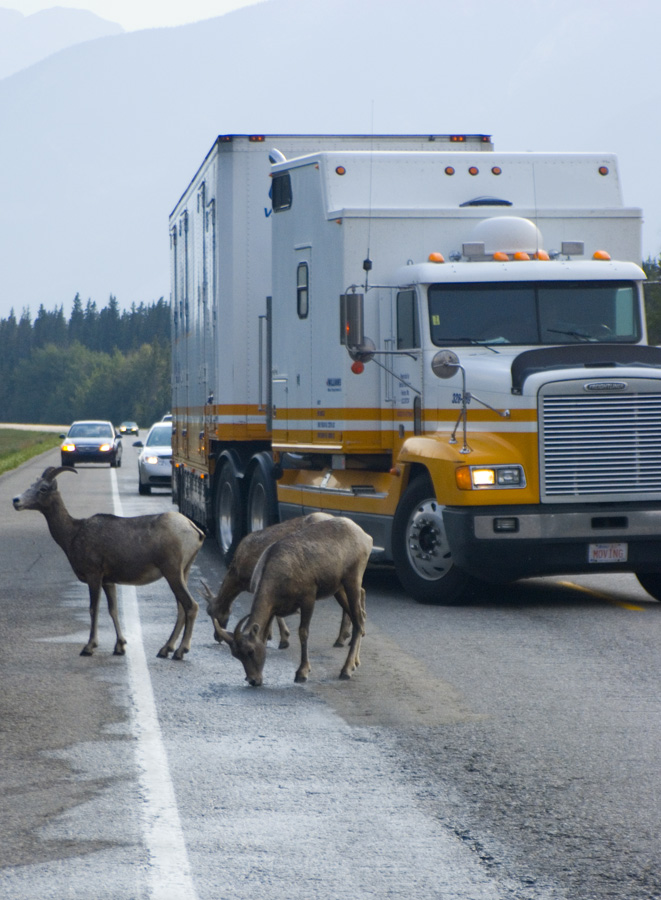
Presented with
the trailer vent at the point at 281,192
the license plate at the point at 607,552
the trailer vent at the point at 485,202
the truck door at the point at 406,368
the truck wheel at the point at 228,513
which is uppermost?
the trailer vent at the point at 281,192

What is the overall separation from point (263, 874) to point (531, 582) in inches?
364

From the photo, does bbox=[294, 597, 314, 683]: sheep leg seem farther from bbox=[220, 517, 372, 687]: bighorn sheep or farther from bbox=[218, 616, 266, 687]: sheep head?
bbox=[218, 616, 266, 687]: sheep head

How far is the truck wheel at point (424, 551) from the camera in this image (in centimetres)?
1174

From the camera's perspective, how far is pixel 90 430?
157 feet

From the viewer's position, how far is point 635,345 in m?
12.0

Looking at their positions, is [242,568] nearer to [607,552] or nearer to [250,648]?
[250,648]

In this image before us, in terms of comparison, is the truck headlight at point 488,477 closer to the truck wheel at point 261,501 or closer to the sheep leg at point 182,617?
the sheep leg at point 182,617

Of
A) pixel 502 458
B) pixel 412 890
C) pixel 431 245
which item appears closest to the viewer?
pixel 412 890

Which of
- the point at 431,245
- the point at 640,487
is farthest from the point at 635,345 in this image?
the point at 431,245

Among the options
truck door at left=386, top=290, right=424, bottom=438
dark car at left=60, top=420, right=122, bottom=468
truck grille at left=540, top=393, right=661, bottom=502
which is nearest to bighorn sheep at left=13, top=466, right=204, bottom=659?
truck grille at left=540, top=393, right=661, bottom=502

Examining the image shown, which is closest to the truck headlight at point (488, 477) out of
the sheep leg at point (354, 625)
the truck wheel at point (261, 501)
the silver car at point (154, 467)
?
the sheep leg at point (354, 625)

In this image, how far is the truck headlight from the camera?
36.7 feet

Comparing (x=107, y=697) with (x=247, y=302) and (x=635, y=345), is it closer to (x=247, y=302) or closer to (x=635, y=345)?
(x=635, y=345)

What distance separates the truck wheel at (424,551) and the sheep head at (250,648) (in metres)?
3.68
